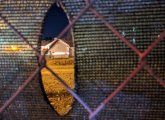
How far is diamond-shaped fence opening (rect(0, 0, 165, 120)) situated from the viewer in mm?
3812

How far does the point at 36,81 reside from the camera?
4.21 metres

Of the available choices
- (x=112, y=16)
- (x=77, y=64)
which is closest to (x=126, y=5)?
(x=112, y=16)

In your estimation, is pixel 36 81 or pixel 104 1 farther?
pixel 36 81

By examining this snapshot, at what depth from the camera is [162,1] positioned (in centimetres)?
370

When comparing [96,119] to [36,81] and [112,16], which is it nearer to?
[36,81]

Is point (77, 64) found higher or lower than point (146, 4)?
lower

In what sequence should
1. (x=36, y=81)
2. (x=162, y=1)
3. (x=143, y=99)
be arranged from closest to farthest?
1. (x=162, y=1)
2. (x=143, y=99)
3. (x=36, y=81)

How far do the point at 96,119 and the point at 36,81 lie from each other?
2.67 ft

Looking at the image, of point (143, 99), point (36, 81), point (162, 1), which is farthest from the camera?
point (36, 81)

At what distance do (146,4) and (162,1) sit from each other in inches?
6.5

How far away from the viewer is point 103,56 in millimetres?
3941

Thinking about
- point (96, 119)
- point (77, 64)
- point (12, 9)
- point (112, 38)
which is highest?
point (12, 9)

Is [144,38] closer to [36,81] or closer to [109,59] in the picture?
[109,59]

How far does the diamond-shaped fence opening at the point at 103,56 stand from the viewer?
3.81 meters
